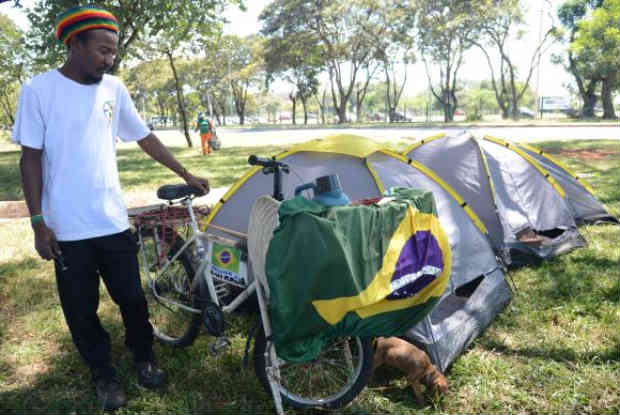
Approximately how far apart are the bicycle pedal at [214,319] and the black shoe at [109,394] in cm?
60

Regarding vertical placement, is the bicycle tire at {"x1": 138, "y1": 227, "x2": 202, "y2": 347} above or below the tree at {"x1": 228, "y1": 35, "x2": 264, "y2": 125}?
below

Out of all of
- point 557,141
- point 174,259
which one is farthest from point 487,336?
point 557,141

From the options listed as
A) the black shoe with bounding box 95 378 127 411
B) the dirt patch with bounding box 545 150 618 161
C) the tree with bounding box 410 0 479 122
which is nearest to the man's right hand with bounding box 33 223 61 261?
the black shoe with bounding box 95 378 127 411

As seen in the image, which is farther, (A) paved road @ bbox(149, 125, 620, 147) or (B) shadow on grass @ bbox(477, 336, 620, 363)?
(A) paved road @ bbox(149, 125, 620, 147)

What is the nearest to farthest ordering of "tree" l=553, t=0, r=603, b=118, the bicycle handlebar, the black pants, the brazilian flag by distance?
1. the brazilian flag
2. the black pants
3. the bicycle handlebar
4. "tree" l=553, t=0, r=603, b=118

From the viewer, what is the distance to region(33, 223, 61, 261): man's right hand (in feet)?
7.28

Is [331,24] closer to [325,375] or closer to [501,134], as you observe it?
[501,134]

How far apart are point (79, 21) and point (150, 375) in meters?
2.00

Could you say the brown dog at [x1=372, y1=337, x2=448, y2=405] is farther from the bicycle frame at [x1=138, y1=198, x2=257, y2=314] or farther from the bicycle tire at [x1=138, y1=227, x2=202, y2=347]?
the bicycle tire at [x1=138, y1=227, x2=202, y2=347]

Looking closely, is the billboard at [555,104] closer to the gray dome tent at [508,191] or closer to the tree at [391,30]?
the tree at [391,30]

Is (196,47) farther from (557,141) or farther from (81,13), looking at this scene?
(81,13)

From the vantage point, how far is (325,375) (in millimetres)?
2719

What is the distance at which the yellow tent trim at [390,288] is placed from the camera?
6.52 ft

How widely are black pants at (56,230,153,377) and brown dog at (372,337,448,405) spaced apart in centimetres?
143
